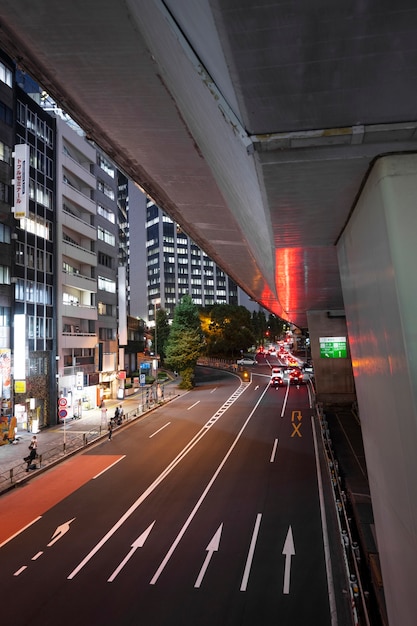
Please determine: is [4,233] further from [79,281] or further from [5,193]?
[79,281]

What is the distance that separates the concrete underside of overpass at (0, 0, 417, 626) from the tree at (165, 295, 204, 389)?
141ft

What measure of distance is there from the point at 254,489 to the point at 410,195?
1423cm

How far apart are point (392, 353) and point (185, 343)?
4548 cm

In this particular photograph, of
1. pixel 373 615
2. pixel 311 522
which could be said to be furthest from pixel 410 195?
pixel 311 522

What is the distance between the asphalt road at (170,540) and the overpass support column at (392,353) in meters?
4.92

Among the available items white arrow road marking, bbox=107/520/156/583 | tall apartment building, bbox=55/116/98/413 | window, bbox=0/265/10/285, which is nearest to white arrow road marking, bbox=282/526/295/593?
white arrow road marking, bbox=107/520/156/583

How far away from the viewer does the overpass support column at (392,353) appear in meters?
4.11

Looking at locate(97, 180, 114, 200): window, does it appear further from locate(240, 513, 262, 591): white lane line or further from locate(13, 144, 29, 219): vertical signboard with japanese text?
locate(240, 513, 262, 591): white lane line

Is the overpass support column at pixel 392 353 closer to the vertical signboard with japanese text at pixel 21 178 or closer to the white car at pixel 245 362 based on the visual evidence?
the vertical signboard with japanese text at pixel 21 178

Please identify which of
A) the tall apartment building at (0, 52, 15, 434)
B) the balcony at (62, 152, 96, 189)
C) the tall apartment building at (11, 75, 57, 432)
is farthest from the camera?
the balcony at (62, 152, 96, 189)

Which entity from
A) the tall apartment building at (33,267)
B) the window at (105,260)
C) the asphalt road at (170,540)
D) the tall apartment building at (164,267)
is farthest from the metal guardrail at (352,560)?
the tall apartment building at (164,267)

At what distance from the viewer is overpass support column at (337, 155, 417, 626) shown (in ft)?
13.5

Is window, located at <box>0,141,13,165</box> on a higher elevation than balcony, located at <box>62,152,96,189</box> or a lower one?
lower

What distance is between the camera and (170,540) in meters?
11.9
